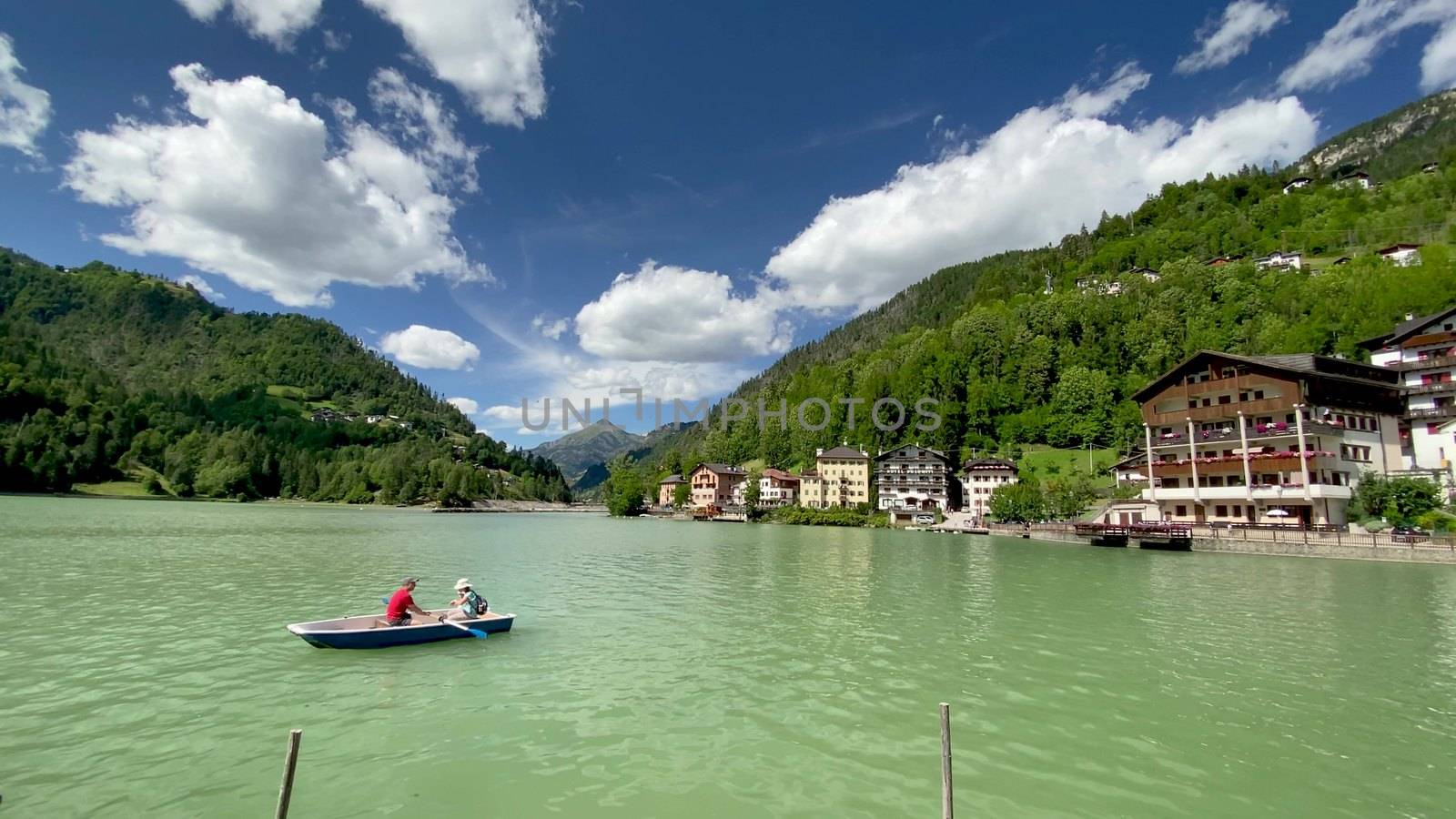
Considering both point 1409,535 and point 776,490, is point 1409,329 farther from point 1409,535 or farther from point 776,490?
point 776,490

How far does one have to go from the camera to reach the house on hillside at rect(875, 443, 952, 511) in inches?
4710

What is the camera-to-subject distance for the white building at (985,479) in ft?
348

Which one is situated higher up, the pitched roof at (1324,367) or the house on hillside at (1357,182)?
the house on hillside at (1357,182)

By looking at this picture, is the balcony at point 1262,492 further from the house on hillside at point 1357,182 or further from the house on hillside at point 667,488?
the house on hillside at point 1357,182

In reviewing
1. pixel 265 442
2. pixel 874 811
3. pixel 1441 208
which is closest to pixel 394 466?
pixel 265 442

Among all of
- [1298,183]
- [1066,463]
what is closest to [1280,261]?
[1298,183]

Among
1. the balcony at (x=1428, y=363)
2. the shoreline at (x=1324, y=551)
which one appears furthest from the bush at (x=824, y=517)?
the balcony at (x=1428, y=363)

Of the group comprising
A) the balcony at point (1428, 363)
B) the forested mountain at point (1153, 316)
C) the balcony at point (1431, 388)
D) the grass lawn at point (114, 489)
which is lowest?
the grass lawn at point (114, 489)

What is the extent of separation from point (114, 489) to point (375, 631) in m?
182

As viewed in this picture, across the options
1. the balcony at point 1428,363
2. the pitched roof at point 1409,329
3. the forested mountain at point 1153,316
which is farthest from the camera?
the forested mountain at point 1153,316

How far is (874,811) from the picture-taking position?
8.84 meters

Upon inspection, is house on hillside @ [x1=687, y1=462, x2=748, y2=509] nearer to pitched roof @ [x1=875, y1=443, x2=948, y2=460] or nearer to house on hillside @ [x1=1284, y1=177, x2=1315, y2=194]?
pitched roof @ [x1=875, y1=443, x2=948, y2=460]

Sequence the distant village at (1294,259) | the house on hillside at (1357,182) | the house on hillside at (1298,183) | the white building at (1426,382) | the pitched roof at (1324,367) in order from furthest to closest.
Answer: the house on hillside at (1298,183) → the house on hillside at (1357,182) → the distant village at (1294,259) → the white building at (1426,382) → the pitched roof at (1324,367)

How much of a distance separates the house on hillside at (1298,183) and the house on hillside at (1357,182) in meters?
6.32
